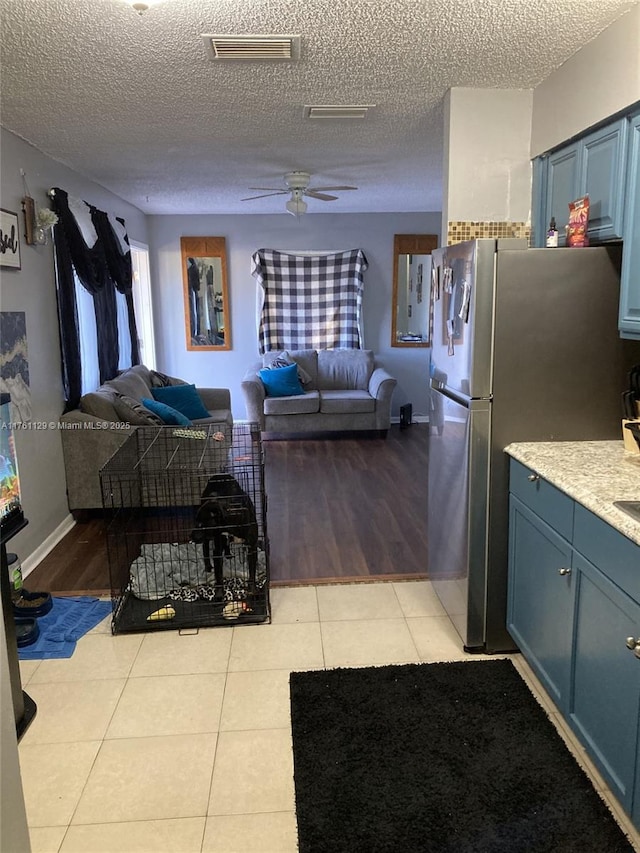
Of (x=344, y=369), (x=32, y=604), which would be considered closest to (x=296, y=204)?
(x=344, y=369)

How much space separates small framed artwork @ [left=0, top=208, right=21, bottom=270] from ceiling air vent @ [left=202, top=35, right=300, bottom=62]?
1.55m

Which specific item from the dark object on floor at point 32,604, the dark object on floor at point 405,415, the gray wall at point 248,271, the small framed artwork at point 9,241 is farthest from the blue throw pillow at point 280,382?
the dark object on floor at point 32,604

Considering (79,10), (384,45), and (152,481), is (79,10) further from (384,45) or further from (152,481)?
(152,481)

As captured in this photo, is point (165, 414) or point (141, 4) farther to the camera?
point (165, 414)

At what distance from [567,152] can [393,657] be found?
2.26 metres

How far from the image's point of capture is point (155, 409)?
473 cm

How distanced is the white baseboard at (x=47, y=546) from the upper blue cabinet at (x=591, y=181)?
319 centimetres

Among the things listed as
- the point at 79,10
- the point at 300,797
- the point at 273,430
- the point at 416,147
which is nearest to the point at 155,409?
the point at 273,430

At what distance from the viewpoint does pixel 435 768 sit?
2.01 metres

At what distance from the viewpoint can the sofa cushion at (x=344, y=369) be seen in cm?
707

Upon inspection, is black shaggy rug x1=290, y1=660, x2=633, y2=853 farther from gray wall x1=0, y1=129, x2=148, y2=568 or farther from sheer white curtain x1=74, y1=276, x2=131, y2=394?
sheer white curtain x1=74, y1=276, x2=131, y2=394

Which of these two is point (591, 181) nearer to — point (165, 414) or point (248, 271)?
point (165, 414)

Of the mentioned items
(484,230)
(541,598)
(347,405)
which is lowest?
(541,598)

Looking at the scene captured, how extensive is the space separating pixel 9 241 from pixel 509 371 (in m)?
2.71
